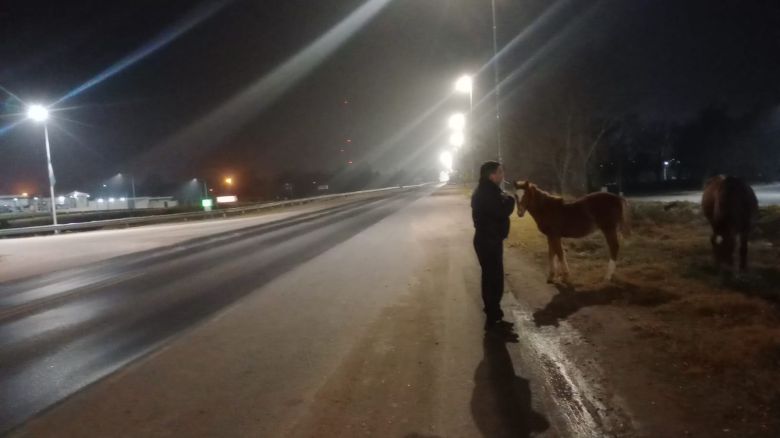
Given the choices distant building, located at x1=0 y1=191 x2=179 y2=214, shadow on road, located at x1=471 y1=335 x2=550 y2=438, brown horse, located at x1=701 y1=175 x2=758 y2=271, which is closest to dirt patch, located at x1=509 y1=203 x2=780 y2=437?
brown horse, located at x1=701 y1=175 x2=758 y2=271

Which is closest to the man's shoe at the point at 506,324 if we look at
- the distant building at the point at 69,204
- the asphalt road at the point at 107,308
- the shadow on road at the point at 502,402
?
the shadow on road at the point at 502,402

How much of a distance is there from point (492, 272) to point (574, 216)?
2.79 m

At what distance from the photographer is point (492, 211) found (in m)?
6.28

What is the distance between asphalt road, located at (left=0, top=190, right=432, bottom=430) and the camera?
548cm

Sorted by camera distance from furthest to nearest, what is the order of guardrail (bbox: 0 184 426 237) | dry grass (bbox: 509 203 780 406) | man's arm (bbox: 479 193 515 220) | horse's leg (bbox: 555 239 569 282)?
guardrail (bbox: 0 184 426 237) → horse's leg (bbox: 555 239 569 282) → man's arm (bbox: 479 193 515 220) → dry grass (bbox: 509 203 780 406)

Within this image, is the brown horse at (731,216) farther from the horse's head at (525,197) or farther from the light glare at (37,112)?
the light glare at (37,112)

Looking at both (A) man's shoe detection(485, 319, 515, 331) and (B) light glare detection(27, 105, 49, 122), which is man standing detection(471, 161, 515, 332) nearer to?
(A) man's shoe detection(485, 319, 515, 331)

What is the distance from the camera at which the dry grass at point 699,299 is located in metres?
4.59

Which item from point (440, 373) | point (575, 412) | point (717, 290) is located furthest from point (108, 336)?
point (717, 290)

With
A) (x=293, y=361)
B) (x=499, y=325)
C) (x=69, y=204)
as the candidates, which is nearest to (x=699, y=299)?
(x=499, y=325)

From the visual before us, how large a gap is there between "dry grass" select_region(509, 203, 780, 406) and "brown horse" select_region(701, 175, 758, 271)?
33 cm

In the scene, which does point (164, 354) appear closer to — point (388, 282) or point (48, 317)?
point (48, 317)

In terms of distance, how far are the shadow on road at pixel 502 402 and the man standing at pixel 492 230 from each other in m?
1.04

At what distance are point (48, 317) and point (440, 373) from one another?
6.86 meters
